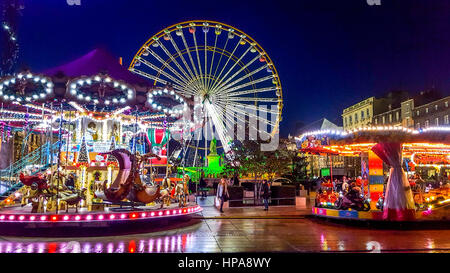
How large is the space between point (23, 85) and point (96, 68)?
2.17 metres

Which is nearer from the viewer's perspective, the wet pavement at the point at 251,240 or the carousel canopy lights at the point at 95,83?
the wet pavement at the point at 251,240

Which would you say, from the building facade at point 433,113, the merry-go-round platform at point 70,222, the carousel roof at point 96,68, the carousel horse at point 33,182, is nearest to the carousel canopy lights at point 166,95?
the carousel roof at point 96,68

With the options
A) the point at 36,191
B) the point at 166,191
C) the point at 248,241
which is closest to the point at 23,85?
the point at 36,191

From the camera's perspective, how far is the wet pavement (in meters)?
7.41

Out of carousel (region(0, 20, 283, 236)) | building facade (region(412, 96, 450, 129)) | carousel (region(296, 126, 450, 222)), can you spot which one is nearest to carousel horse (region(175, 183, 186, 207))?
carousel (region(0, 20, 283, 236))

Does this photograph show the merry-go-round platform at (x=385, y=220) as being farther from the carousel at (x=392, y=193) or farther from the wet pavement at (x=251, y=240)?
the wet pavement at (x=251, y=240)

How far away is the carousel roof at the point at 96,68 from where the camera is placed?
35.0 feet

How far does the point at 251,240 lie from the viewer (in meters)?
8.39

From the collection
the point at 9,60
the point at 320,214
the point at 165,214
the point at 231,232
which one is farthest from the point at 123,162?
the point at 9,60

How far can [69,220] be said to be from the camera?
30.5 ft

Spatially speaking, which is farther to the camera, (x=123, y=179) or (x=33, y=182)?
(x=123, y=179)

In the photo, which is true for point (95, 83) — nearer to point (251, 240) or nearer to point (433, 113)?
point (251, 240)

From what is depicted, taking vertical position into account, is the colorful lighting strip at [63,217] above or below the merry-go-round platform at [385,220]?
above

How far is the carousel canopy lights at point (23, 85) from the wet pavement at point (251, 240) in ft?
13.9
